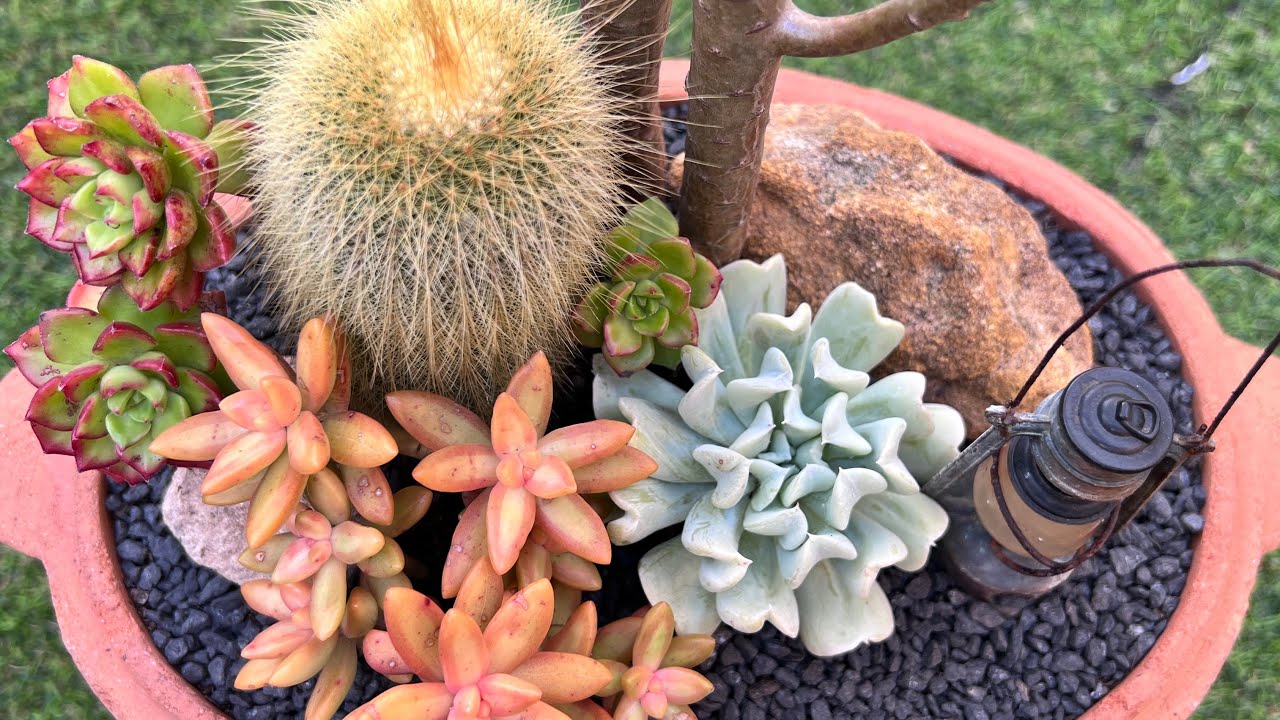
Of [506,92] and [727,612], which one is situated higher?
[506,92]

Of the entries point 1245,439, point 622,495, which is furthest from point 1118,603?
point 622,495

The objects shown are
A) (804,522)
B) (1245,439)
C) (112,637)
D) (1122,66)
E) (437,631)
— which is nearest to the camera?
(437,631)

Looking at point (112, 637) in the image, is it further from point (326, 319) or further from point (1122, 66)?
point (1122, 66)

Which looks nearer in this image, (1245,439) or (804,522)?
(804,522)

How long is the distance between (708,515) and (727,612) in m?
0.10

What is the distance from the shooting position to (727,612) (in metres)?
1.07

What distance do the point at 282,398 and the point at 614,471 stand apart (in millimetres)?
322

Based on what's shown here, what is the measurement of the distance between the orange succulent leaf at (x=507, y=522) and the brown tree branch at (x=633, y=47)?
36cm

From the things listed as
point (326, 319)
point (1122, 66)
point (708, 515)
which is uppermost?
point (1122, 66)

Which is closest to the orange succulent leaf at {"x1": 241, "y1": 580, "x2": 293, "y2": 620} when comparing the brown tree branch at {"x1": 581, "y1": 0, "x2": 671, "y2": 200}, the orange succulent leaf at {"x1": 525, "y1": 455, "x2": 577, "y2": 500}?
the orange succulent leaf at {"x1": 525, "y1": 455, "x2": 577, "y2": 500}

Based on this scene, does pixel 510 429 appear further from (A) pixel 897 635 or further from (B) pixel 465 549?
(A) pixel 897 635

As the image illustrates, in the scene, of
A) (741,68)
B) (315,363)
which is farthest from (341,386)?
(741,68)

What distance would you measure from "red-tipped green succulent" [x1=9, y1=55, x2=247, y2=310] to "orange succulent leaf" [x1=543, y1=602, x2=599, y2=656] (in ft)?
1.65

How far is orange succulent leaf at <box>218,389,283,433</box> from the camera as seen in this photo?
35.7 inches
